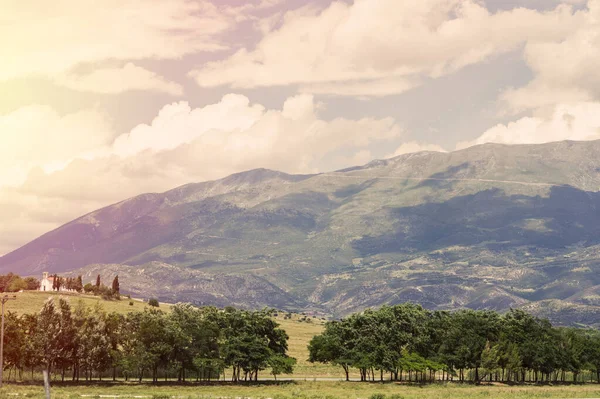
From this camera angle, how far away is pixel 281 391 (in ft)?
389

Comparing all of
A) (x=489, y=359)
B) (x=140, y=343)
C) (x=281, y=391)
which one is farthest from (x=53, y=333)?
(x=489, y=359)

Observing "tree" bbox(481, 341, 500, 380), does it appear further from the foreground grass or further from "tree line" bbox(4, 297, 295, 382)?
"tree line" bbox(4, 297, 295, 382)

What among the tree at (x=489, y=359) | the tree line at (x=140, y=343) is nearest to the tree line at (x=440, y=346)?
the tree at (x=489, y=359)

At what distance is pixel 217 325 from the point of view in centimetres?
14650

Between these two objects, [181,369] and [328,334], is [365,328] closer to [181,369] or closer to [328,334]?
[328,334]

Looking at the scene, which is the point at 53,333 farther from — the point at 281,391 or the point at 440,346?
the point at 440,346

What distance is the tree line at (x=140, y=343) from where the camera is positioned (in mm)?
130750

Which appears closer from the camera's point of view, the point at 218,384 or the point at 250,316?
the point at 218,384

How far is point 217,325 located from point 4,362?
4093 cm

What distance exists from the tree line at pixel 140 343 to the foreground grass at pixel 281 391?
6868 millimetres

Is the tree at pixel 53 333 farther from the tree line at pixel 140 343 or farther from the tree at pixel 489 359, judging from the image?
the tree at pixel 489 359

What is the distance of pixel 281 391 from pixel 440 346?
52.2m

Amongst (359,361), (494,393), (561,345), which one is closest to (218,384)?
(359,361)

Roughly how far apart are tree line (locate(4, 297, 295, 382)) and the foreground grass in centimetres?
687
